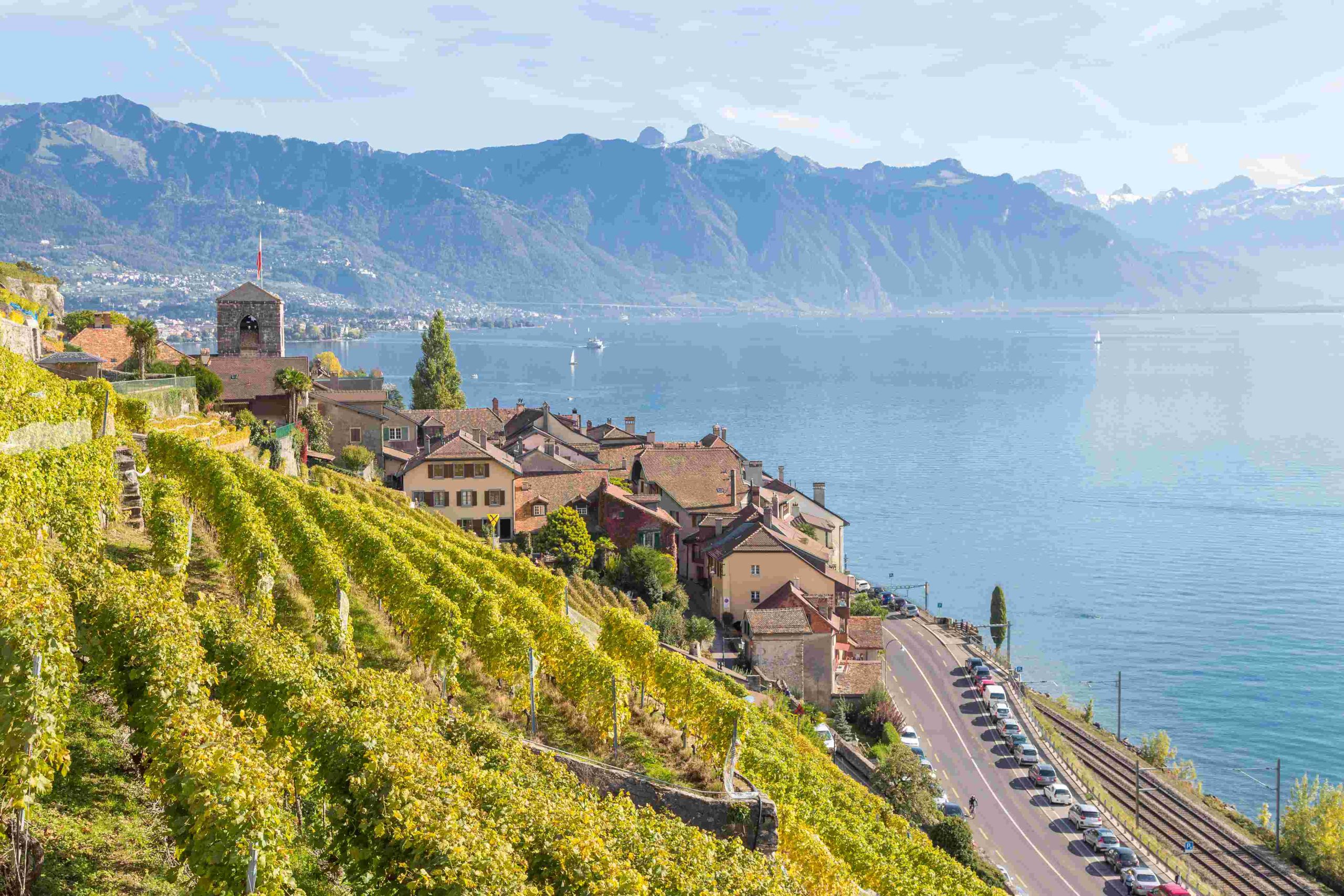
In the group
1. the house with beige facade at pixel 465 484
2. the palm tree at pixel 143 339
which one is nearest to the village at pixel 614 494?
the house with beige facade at pixel 465 484

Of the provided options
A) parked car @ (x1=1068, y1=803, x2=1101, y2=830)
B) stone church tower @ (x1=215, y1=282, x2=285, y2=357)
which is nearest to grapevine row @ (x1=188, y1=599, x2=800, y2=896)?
parked car @ (x1=1068, y1=803, x2=1101, y2=830)

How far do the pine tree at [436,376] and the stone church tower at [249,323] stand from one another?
587 inches

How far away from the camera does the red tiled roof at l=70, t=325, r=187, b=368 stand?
73375mm

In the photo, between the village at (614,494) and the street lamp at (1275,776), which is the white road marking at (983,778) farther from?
the street lamp at (1275,776)

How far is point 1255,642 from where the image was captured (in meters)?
84.6

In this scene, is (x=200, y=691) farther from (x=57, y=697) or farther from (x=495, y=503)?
(x=495, y=503)

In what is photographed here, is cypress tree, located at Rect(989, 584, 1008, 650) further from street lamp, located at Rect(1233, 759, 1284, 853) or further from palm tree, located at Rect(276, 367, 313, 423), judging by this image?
palm tree, located at Rect(276, 367, 313, 423)

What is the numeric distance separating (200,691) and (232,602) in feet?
36.2

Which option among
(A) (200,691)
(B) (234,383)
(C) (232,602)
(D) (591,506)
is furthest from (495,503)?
(A) (200,691)

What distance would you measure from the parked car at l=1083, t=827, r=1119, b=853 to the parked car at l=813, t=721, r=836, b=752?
405 inches

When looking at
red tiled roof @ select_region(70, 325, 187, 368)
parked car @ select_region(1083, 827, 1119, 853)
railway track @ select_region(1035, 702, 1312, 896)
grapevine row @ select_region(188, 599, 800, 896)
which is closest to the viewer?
grapevine row @ select_region(188, 599, 800, 896)

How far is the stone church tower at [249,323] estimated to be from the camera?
86750mm

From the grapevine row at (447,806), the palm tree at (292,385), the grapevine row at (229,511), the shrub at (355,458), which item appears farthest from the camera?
the palm tree at (292,385)

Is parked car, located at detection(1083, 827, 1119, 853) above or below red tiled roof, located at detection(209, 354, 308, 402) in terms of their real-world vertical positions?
below
